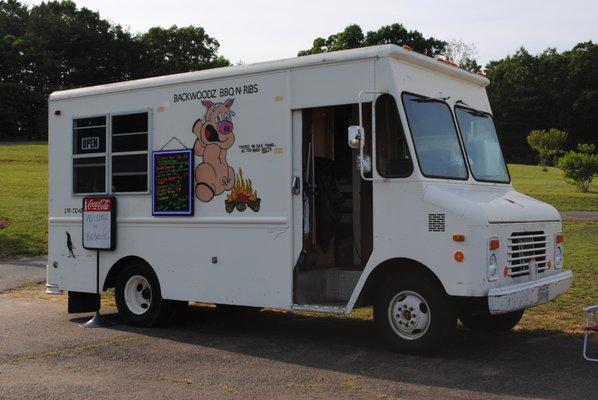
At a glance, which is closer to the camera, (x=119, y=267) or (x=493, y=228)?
(x=493, y=228)

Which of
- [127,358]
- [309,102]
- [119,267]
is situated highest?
[309,102]

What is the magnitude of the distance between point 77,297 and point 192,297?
222 centimetres

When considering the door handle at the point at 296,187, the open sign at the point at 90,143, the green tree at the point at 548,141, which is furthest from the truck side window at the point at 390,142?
the green tree at the point at 548,141

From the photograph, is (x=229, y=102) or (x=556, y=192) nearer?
(x=229, y=102)

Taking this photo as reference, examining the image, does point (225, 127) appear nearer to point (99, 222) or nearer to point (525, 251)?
point (99, 222)

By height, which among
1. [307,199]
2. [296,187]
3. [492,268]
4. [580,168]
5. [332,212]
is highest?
[580,168]

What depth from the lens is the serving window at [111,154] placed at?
349 inches

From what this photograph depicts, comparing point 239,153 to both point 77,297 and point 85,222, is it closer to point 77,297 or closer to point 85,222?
point 85,222

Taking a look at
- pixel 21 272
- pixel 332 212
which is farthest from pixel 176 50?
pixel 332 212

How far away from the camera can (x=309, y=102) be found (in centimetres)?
743

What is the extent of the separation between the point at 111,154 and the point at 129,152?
0.32m

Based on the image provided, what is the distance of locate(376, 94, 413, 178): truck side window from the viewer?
686 cm

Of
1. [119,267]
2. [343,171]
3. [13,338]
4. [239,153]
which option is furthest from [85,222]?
[343,171]

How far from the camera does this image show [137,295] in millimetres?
9047
